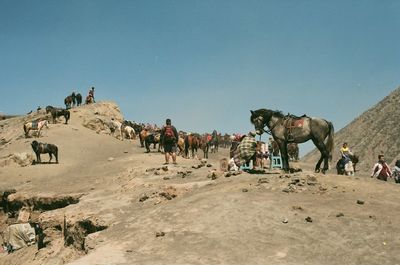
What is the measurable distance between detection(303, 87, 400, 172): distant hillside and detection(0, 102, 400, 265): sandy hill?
30702 mm

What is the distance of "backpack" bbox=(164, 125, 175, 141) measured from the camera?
16.8 meters

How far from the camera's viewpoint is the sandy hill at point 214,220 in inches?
284

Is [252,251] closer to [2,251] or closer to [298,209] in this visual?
[298,209]

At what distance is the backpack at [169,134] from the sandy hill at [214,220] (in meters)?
1.41

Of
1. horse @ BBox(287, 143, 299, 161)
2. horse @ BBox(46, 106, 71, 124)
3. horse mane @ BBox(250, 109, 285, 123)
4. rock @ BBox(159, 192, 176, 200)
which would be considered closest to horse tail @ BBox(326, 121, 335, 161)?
horse mane @ BBox(250, 109, 285, 123)

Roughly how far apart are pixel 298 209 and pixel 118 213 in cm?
441

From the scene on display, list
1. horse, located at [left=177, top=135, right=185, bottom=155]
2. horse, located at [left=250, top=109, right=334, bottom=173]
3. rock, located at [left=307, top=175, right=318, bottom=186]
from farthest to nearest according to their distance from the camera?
horse, located at [left=177, top=135, right=185, bottom=155]
horse, located at [left=250, top=109, right=334, bottom=173]
rock, located at [left=307, top=175, right=318, bottom=186]

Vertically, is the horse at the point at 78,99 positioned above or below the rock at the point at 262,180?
above

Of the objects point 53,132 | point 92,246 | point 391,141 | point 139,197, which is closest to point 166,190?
point 139,197

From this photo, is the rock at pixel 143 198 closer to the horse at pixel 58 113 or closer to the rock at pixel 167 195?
the rock at pixel 167 195

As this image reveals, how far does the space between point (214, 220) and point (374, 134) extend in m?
46.8

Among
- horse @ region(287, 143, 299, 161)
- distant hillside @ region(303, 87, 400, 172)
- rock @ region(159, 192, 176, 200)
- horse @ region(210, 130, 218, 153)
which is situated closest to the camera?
rock @ region(159, 192, 176, 200)

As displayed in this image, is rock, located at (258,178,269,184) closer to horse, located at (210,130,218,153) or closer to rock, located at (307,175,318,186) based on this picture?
rock, located at (307,175,318,186)

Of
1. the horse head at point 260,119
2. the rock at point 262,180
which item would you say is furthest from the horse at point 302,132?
the rock at point 262,180
